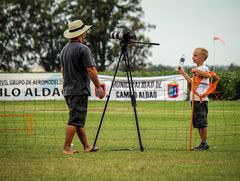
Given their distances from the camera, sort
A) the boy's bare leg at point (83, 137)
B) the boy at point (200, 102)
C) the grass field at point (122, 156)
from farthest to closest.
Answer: the boy at point (200, 102)
the boy's bare leg at point (83, 137)
the grass field at point (122, 156)

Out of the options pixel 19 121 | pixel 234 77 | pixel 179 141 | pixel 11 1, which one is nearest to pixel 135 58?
pixel 11 1

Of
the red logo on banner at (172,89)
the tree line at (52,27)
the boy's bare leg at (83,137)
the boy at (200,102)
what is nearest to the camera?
the boy's bare leg at (83,137)

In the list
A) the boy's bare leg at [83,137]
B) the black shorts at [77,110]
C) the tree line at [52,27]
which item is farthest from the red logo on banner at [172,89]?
the tree line at [52,27]

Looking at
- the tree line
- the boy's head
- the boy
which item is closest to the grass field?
the boy

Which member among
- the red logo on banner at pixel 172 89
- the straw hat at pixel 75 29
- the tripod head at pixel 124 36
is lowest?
the red logo on banner at pixel 172 89

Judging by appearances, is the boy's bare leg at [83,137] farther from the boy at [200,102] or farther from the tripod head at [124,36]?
the boy at [200,102]

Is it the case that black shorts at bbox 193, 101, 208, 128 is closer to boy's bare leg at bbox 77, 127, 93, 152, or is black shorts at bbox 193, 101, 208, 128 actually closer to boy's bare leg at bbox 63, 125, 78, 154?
boy's bare leg at bbox 77, 127, 93, 152

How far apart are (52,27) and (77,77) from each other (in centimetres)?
6371

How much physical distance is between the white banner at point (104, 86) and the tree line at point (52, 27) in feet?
126

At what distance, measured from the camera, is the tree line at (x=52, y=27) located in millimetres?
69188

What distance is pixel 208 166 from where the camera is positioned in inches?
296

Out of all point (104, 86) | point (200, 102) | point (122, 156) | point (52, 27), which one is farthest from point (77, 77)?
point (52, 27)

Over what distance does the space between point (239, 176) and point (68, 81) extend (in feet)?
11.2

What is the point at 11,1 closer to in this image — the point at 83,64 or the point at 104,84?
the point at 104,84
